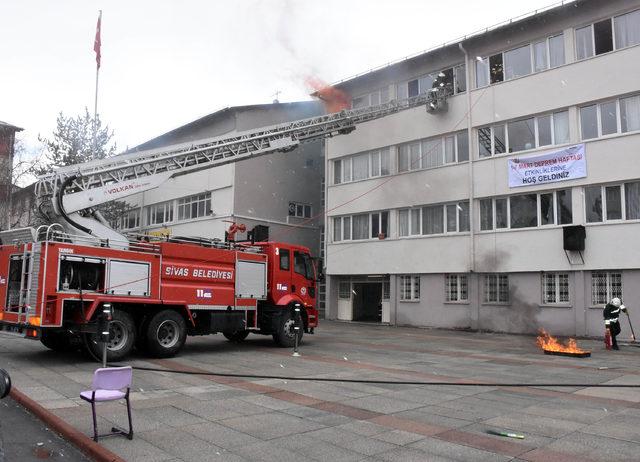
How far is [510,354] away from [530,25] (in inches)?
566

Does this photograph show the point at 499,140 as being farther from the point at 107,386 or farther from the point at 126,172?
the point at 107,386

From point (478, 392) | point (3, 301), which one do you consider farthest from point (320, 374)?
point (3, 301)

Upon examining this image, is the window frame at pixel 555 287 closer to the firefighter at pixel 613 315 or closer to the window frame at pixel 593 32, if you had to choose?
the firefighter at pixel 613 315

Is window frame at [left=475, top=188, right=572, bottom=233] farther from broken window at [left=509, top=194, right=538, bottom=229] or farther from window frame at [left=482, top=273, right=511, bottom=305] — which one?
window frame at [left=482, top=273, right=511, bottom=305]

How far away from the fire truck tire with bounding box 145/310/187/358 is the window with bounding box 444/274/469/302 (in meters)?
14.5

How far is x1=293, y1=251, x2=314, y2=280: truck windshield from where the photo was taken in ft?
50.8

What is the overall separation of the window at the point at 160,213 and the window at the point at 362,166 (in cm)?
1318

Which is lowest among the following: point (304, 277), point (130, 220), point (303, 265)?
point (304, 277)

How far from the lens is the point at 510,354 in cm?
1480

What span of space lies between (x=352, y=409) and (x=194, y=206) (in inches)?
1108

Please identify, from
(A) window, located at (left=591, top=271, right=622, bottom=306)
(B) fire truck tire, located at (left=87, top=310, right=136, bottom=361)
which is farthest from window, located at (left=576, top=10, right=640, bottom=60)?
(B) fire truck tire, located at (left=87, top=310, right=136, bottom=361)

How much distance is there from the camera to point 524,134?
22062mm

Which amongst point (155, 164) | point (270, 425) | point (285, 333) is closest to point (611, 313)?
point (285, 333)

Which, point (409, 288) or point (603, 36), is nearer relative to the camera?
point (603, 36)
